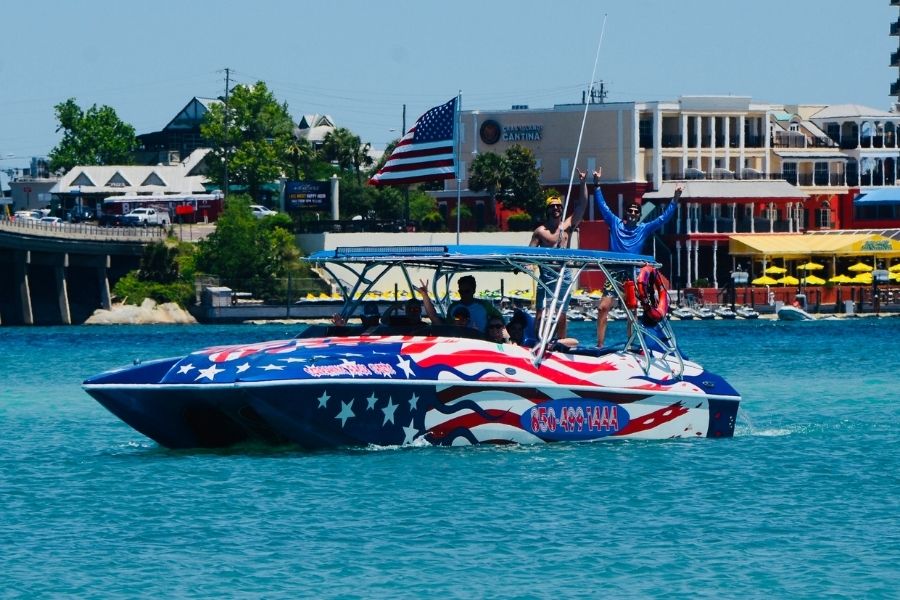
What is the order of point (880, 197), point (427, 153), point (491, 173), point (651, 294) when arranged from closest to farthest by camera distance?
point (651, 294), point (427, 153), point (491, 173), point (880, 197)

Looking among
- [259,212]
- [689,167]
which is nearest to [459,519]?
[689,167]

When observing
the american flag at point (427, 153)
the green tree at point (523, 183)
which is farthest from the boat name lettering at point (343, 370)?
the green tree at point (523, 183)

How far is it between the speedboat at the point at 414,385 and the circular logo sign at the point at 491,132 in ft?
288

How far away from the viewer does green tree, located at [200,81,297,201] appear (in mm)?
125062

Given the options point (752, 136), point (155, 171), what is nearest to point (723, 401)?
point (752, 136)

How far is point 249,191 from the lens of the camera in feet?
422

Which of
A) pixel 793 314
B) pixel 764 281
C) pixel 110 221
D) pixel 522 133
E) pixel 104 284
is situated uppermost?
pixel 522 133

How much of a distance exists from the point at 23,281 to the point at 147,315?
23.2 ft

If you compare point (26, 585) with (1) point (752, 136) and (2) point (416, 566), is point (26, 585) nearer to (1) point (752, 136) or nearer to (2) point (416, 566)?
(2) point (416, 566)

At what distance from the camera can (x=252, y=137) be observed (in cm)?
12988

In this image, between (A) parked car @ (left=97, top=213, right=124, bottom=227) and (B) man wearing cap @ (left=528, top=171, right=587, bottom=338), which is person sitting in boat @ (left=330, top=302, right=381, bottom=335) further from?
(A) parked car @ (left=97, top=213, right=124, bottom=227)

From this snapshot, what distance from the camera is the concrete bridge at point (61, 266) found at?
9769cm

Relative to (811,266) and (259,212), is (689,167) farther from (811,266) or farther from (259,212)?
(259,212)

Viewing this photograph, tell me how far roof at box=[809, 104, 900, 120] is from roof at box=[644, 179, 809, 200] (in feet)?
48.3
